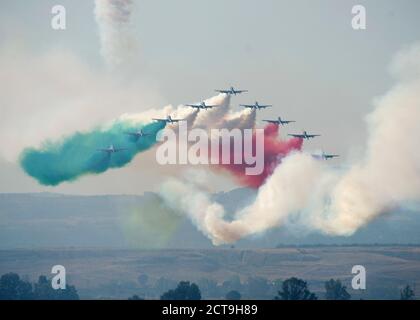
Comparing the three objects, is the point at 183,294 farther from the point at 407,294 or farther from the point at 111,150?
the point at 407,294

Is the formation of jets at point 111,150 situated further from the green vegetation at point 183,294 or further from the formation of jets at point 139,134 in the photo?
the green vegetation at point 183,294

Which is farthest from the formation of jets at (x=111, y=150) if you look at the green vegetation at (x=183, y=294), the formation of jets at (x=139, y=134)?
the green vegetation at (x=183, y=294)

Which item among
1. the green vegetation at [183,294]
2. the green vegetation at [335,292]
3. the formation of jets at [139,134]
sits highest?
the formation of jets at [139,134]

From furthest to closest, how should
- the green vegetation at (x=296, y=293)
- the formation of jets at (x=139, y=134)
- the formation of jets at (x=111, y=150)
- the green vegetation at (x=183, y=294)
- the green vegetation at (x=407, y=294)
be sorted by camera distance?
the green vegetation at (x=407, y=294) → the green vegetation at (x=296, y=293) → the green vegetation at (x=183, y=294) → the formation of jets at (x=139, y=134) → the formation of jets at (x=111, y=150)

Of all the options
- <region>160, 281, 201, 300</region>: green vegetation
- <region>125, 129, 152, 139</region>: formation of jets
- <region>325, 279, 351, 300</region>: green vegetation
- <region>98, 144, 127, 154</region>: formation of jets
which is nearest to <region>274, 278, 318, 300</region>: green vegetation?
<region>160, 281, 201, 300</region>: green vegetation

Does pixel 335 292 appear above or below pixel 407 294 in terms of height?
below

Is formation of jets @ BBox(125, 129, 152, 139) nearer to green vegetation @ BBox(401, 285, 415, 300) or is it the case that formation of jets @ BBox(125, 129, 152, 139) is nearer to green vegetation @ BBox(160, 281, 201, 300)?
green vegetation @ BBox(160, 281, 201, 300)

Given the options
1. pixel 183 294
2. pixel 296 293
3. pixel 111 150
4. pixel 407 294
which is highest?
pixel 111 150

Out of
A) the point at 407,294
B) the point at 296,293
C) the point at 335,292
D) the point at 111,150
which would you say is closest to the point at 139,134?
the point at 111,150
